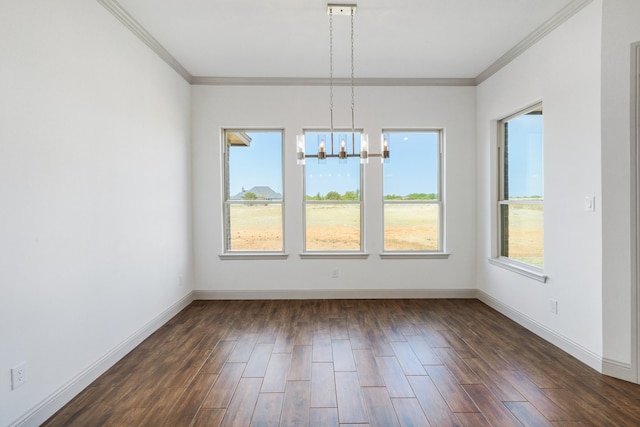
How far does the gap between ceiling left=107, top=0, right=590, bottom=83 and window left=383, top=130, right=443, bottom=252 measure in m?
0.91

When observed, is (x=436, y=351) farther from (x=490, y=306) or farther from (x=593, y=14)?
(x=593, y=14)

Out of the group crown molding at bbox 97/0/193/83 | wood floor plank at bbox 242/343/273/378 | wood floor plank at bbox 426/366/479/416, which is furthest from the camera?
crown molding at bbox 97/0/193/83

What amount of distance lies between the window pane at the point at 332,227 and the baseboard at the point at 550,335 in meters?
1.85

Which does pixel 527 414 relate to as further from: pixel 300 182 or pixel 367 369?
pixel 300 182

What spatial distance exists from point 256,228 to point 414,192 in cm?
226

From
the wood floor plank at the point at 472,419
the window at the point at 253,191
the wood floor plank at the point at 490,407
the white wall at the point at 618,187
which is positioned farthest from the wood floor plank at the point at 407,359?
the window at the point at 253,191

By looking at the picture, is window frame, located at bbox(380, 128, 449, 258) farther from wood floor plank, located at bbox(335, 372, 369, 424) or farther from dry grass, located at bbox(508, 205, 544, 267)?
wood floor plank, located at bbox(335, 372, 369, 424)

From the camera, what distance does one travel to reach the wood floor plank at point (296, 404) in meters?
2.02

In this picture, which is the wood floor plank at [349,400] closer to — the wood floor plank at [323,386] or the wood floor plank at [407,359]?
the wood floor plank at [323,386]

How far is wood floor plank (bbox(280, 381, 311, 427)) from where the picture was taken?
202 centimetres

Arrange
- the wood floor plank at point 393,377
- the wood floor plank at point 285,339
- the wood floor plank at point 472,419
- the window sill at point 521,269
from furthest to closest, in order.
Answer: the window sill at point 521,269 → the wood floor plank at point 285,339 → the wood floor plank at point 393,377 → the wood floor plank at point 472,419

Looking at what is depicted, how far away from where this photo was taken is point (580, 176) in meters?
2.77

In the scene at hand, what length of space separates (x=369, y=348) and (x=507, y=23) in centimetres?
325

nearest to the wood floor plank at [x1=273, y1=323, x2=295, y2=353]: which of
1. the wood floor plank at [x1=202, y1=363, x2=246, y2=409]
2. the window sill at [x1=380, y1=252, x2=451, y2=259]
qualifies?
the wood floor plank at [x1=202, y1=363, x2=246, y2=409]
